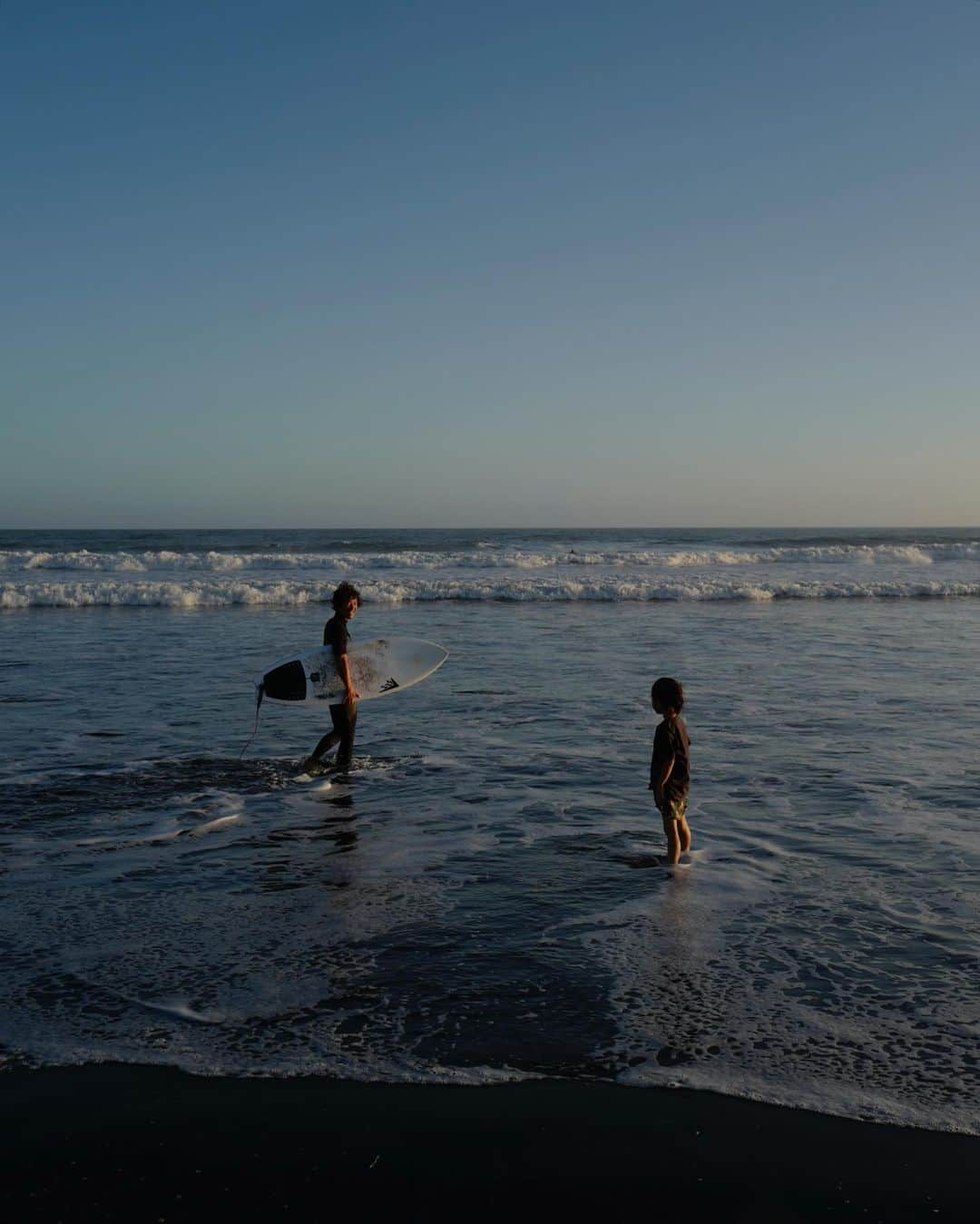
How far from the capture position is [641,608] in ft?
78.4

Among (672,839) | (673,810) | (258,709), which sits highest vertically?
(258,709)

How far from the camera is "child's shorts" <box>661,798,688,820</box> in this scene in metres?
6.30

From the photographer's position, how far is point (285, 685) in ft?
33.3

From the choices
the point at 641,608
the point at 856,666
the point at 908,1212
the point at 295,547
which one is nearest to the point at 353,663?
the point at 856,666

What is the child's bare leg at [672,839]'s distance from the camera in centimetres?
623

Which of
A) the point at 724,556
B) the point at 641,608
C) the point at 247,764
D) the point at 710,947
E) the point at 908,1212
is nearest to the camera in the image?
the point at 908,1212

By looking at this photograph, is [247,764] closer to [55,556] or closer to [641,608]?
[641,608]

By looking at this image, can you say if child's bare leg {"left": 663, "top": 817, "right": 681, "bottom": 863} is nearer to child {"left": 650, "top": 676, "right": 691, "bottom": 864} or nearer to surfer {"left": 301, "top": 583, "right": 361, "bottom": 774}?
child {"left": 650, "top": 676, "right": 691, "bottom": 864}

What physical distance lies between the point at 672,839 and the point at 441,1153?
3211mm

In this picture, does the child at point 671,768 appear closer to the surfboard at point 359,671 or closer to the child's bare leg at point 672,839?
the child's bare leg at point 672,839

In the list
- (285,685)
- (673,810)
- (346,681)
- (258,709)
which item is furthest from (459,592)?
(673,810)

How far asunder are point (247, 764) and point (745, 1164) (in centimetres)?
638

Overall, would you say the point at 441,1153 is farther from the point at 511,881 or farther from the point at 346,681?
the point at 346,681

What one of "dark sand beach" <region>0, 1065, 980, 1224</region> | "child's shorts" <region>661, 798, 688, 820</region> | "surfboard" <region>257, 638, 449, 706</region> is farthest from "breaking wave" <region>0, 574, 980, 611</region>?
"dark sand beach" <region>0, 1065, 980, 1224</region>
